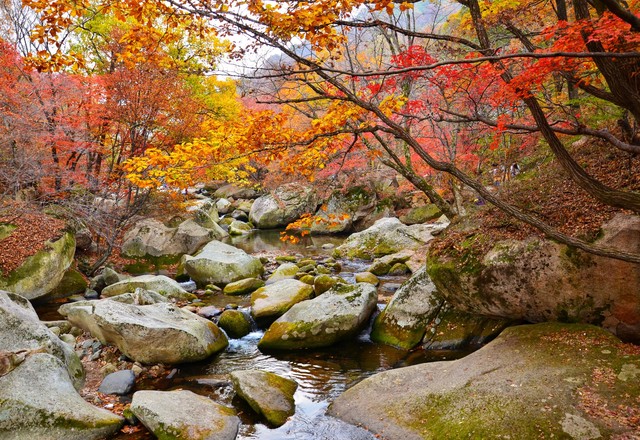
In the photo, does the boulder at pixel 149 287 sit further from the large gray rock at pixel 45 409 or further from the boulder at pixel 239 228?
the boulder at pixel 239 228

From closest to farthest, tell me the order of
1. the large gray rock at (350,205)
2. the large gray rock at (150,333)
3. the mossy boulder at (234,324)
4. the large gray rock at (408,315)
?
the large gray rock at (150,333)
the large gray rock at (408,315)
the mossy boulder at (234,324)
the large gray rock at (350,205)

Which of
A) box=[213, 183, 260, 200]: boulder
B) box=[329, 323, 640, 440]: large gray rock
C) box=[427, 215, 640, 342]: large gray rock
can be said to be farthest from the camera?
box=[213, 183, 260, 200]: boulder

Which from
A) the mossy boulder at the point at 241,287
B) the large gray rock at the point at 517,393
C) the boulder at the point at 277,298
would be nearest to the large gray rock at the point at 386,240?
the mossy boulder at the point at 241,287

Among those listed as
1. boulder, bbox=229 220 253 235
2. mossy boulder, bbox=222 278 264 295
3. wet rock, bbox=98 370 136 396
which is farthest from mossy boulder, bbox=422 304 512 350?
boulder, bbox=229 220 253 235

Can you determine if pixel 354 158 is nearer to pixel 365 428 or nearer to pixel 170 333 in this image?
pixel 170 333

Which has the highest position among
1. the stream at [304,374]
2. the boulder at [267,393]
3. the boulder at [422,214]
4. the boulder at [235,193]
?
the boulder at [235,193]

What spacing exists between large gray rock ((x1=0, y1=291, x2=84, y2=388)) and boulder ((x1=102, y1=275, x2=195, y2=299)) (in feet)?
14.2

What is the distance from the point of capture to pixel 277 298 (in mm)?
9961

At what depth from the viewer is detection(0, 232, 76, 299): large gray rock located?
34.5 feet

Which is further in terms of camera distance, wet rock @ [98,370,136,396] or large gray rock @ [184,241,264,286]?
large gray rock @ [184,241,264,286]

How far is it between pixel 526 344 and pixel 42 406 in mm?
6118

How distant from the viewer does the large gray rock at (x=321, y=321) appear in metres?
8.23

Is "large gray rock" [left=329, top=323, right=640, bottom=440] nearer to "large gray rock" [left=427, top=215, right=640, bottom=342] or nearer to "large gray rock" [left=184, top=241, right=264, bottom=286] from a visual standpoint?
"large gray rock" [left=427, top=215, right=640, bottom=342]

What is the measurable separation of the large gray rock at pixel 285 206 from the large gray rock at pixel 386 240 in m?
9.41
